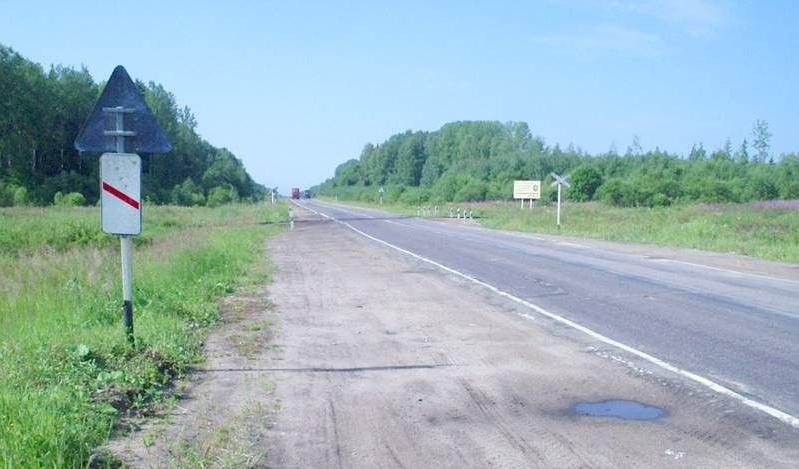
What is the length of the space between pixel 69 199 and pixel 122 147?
167 ft

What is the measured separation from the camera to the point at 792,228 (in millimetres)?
32406

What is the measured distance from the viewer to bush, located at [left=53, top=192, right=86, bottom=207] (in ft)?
181

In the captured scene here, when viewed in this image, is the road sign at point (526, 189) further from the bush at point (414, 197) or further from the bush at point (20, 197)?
the bush at point (414, 197)

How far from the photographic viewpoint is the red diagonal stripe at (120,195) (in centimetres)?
839

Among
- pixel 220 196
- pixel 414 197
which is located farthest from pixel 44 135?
pixel 414 197

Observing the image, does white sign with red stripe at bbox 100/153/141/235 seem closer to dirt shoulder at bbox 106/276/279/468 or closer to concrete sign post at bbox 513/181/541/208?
dirt shoulder at bbox 106/276/279/468

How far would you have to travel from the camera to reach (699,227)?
115 feet

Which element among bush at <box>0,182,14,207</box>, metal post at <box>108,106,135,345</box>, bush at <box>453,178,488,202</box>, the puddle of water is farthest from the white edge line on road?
bush at <box>453,178,488,202</box>

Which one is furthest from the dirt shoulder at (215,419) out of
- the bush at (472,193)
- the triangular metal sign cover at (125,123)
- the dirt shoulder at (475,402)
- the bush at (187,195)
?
the bush at (472,193)

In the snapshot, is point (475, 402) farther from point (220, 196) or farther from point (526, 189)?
point (220, 196)

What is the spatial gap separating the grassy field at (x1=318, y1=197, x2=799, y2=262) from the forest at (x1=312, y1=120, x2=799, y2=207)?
24.2m

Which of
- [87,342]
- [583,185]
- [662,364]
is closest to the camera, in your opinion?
[87,342]

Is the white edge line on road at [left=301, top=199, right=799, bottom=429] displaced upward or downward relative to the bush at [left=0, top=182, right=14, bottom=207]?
downward

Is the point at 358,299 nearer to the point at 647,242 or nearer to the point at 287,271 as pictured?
the point at 287,271
